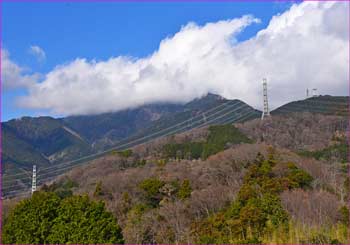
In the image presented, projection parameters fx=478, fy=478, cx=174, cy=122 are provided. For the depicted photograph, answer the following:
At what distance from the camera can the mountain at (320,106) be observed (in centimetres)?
6156

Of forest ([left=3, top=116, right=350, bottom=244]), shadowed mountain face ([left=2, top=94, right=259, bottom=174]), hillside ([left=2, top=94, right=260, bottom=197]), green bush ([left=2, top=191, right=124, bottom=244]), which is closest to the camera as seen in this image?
green bush ([left=2, top=191, right=124, bottom=244])

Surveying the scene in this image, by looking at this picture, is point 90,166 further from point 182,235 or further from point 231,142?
point 182,235

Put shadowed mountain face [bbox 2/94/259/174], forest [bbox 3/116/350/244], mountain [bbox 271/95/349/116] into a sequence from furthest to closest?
shadowed mountain face [bbox 2/94/259/174]
mountain [bbox 271/95/349/116]
forest [bbox 3/116/350/244]

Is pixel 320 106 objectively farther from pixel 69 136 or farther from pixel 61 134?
pixel 69 136

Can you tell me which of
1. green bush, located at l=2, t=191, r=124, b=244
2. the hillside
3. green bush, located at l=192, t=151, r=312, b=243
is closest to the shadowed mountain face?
the hillside

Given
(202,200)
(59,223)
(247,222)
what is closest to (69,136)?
(202,200)

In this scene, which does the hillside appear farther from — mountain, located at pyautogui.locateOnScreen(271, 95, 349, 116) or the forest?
the forest

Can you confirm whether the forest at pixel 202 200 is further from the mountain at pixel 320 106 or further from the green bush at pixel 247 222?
the mountain at pixel 320 106


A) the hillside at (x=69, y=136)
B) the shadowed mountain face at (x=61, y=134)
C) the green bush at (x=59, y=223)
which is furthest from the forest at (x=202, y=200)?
the shadowed mountain face at (x=61, y=134)

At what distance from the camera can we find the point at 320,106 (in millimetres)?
65938

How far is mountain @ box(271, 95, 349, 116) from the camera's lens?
6156 cm

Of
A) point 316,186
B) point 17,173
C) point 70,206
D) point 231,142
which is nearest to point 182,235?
point 70,206

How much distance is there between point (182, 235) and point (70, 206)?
8153mm

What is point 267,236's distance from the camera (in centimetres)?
2025
